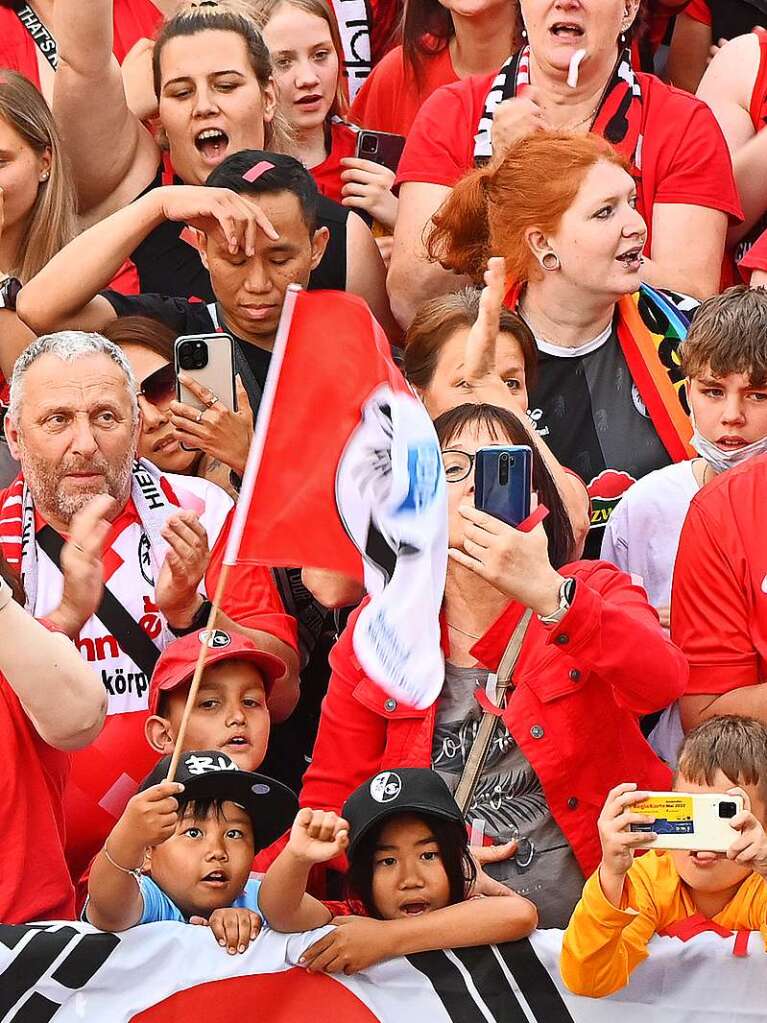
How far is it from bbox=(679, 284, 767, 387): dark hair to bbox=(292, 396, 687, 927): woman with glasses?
0.59 meters

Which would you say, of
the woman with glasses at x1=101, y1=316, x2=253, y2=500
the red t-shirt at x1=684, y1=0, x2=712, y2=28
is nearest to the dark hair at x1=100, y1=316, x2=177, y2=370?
the woman with glasses at x1=101, y1=316, x2=253, y2=500

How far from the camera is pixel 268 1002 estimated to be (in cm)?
389

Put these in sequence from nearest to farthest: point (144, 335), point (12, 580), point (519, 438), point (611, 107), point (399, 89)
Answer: point (12, 580), point (519, 438), point (144, 335), point (611, 107), point (399, 89)

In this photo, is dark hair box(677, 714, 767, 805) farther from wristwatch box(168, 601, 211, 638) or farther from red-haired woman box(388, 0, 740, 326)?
red-haired woman box(388, 0, 740, 326)

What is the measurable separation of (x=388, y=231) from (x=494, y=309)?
1.16 m

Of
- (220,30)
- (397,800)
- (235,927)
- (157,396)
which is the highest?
(220,30)

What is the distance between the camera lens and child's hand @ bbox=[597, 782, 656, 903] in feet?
12.2

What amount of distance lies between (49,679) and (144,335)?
1.55 m

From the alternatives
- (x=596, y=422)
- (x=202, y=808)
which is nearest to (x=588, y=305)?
(x=596, y=422)

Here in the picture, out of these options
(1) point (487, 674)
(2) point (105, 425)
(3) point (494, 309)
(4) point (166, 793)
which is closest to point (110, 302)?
(2) point (105, 425)

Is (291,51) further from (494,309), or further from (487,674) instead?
(487,674)

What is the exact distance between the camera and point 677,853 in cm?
412

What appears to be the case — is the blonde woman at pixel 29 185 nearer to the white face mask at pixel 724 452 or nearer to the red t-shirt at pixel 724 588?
the white face mask at pixel 724 452

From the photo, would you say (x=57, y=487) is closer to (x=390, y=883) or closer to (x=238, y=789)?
(x=238, y=789)
